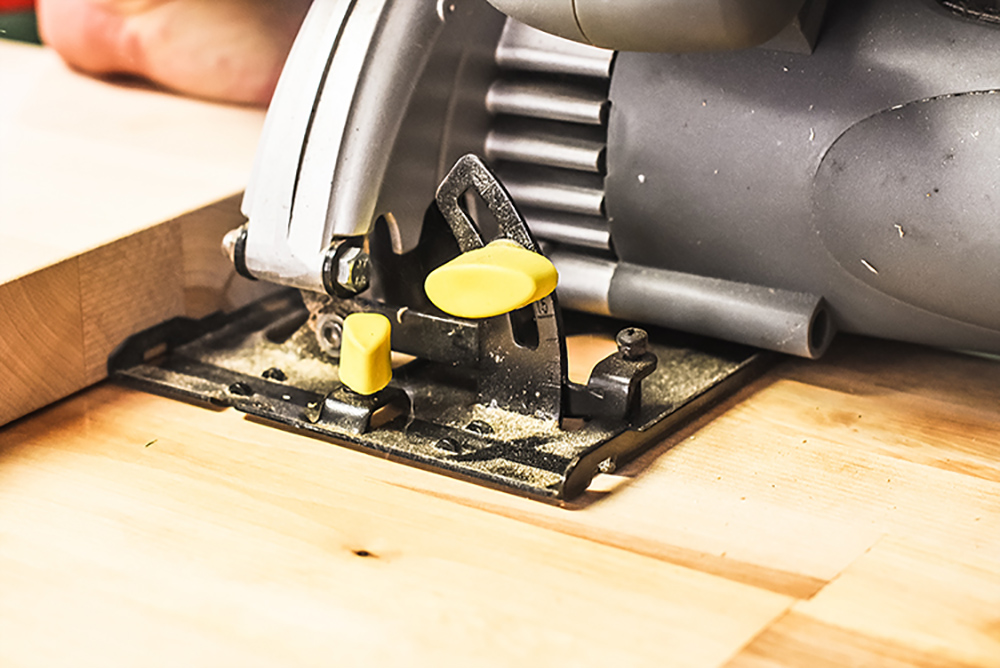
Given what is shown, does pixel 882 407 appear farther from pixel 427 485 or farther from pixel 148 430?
pixel 148 430

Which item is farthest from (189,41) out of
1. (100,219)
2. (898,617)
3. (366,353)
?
(898,617)

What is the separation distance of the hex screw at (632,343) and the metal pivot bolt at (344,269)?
0.19 metres

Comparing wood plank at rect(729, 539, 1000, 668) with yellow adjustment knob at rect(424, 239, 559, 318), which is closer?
wood plank at rect(729, 539, 1000, 668)

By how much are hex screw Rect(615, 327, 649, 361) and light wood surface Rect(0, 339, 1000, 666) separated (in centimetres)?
7

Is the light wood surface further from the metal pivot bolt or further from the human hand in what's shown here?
the human hand

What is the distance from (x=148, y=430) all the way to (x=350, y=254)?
0.64ft

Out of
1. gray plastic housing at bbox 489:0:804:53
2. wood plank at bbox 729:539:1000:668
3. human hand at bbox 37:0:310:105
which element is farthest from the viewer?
human hand at bbox 37:0:310:105

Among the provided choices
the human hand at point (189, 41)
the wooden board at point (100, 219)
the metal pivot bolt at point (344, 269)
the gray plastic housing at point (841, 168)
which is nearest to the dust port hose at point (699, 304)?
the gray plastic housing at point (841, 168)

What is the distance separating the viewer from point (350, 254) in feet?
2.84

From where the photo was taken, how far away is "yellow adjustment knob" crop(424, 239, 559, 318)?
2.47ft

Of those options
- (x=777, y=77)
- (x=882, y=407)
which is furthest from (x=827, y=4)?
(x=882, y=407)

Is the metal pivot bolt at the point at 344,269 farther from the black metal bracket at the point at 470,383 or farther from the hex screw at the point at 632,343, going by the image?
the hex screw at the point at 632,343

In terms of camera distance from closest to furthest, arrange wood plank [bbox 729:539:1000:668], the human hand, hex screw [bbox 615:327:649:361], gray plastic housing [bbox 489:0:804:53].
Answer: wood plank [bbox 729:539:1000:668], gray plastic housing [bbox 489:0:804:53], hex screw [bbox 615:327:649:361], the human hand

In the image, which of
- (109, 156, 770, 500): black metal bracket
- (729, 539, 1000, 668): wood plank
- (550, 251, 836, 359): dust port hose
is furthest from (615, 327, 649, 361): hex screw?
(729, 539, 1000, 668): wood plank
